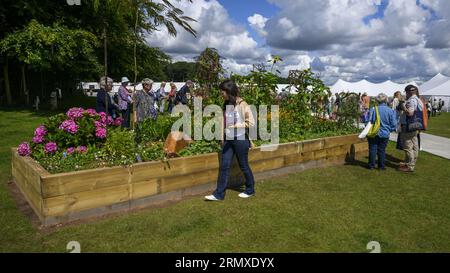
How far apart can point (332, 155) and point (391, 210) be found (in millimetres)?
3116

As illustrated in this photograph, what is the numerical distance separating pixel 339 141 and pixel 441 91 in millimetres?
34201

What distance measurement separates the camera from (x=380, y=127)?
7.95m

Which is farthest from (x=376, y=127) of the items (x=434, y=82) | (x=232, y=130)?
(x=434, y=82)

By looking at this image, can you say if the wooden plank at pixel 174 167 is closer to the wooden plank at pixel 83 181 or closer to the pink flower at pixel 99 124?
the wooden plank at pixel 83 181

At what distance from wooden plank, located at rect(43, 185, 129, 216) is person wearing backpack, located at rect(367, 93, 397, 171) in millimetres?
5629

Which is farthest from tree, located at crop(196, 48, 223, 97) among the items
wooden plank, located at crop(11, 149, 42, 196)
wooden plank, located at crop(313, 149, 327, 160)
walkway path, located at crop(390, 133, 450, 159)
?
walkway path, located at crop(390, 133, 450, 159)

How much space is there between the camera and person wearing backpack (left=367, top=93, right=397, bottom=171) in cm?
790

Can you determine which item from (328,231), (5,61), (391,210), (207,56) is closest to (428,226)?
(391,210)

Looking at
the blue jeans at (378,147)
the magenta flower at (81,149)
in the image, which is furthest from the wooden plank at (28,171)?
the blue jeans at (378,147)

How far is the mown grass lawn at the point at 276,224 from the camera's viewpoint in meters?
4.13

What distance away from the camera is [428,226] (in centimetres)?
486

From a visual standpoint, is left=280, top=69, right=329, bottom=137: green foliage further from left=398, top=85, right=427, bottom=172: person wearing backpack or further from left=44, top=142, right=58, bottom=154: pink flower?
left=44, top=142, right=58, bottom=154: pink flower

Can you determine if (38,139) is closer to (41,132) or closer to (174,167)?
(41,132)

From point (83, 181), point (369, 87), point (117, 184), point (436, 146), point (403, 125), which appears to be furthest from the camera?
point (369, 87)
